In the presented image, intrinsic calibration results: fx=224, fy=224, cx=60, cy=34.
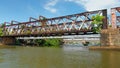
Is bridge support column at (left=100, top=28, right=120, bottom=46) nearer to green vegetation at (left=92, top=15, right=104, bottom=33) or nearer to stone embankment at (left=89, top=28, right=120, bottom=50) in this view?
stone embankment at (left=89, top=28, right=120, bottom=50)

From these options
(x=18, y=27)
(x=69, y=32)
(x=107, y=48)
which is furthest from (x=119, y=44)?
(x=18, y=27)

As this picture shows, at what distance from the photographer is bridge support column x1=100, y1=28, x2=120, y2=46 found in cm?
5550

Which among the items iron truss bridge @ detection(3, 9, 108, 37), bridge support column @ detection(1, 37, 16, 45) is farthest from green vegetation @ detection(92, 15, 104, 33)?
bridge support column @ detection(1, 37, 16, 45)

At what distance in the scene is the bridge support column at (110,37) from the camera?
182ft

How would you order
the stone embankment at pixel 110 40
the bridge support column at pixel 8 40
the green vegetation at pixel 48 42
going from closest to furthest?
the stone embankment at pixel 110 40 → the green vegetation at pixel 48 42 → the bridge support column at pixel 8 40

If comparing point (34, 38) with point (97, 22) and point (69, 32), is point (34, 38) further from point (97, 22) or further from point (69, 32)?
point (97, 22)

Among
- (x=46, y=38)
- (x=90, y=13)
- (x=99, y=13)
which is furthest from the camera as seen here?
(x=46, y=38)

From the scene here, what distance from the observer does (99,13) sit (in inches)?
2692

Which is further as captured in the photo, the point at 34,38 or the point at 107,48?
the point at 34,38

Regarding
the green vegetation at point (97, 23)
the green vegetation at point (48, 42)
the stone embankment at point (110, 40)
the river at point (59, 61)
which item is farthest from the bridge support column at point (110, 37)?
the green vegetation at point (48, 42)

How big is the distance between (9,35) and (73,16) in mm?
48701

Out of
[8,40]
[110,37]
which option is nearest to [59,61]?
[110,37]

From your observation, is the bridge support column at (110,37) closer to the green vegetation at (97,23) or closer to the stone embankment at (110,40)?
the stone embankment at (110,40)

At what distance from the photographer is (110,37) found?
56719mm
